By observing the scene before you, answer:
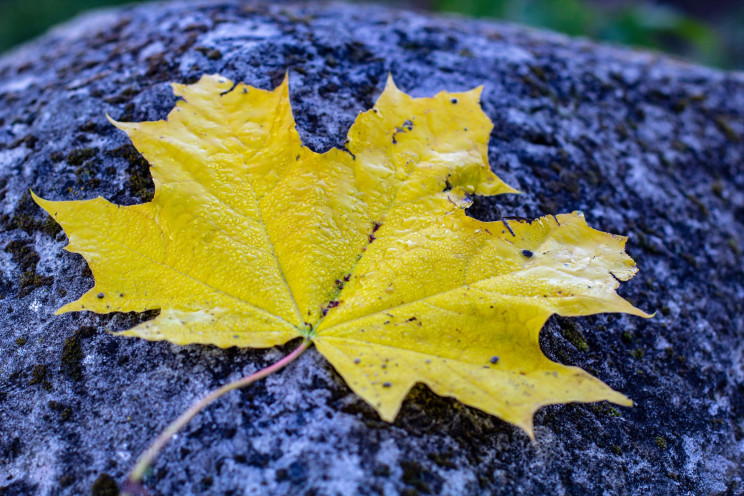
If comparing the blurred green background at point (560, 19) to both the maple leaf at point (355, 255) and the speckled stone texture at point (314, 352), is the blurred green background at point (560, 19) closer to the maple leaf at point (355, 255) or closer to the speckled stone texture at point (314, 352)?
the speckled stone texture at point (314, 352)

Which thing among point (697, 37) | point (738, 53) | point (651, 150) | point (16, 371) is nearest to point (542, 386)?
point (16, 371)

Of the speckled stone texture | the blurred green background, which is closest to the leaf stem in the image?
the speckled stone texture

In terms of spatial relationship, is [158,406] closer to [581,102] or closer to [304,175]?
[304,175]

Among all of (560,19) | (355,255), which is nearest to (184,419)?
(355,255)

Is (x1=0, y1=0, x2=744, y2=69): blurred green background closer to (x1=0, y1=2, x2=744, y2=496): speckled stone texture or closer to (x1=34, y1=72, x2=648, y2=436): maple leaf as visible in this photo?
(x1=0, y1=2, x2=744, y2=496): speckled stone texture

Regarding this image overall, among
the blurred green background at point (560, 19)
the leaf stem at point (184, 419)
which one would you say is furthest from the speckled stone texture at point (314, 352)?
the blurred green background at point (560, 19)

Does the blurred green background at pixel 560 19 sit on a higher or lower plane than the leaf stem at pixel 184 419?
higher

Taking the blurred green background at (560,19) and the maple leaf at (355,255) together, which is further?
the blurred green background at (560,19)
